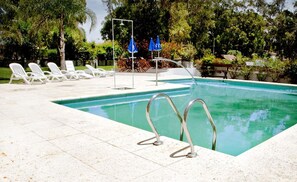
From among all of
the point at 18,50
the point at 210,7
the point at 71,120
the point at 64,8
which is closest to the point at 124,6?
the point at 64,8

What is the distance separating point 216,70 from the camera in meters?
19.5

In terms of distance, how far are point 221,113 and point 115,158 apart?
6191 mm

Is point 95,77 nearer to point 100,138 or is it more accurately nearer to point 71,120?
point 71,120

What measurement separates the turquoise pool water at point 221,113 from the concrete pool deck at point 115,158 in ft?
5.56

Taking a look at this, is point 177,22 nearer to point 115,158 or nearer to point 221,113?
point 221,113

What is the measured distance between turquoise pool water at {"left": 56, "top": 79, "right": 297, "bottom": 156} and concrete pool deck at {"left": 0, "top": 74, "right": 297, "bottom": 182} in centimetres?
169

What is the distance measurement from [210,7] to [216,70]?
22429 mm

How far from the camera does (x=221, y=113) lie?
30.8 feet

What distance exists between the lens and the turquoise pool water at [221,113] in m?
6.87

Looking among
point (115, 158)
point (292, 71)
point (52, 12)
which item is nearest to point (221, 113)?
point (115, 158)

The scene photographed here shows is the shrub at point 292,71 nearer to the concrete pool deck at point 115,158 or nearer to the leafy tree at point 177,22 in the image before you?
the concrete pool deck at point 115,158

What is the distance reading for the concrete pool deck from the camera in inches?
135

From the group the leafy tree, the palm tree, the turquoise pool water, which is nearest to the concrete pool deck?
the turquoise pool water

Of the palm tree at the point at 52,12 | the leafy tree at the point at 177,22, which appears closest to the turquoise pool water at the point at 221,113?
the palm tree at the point at 52,12
